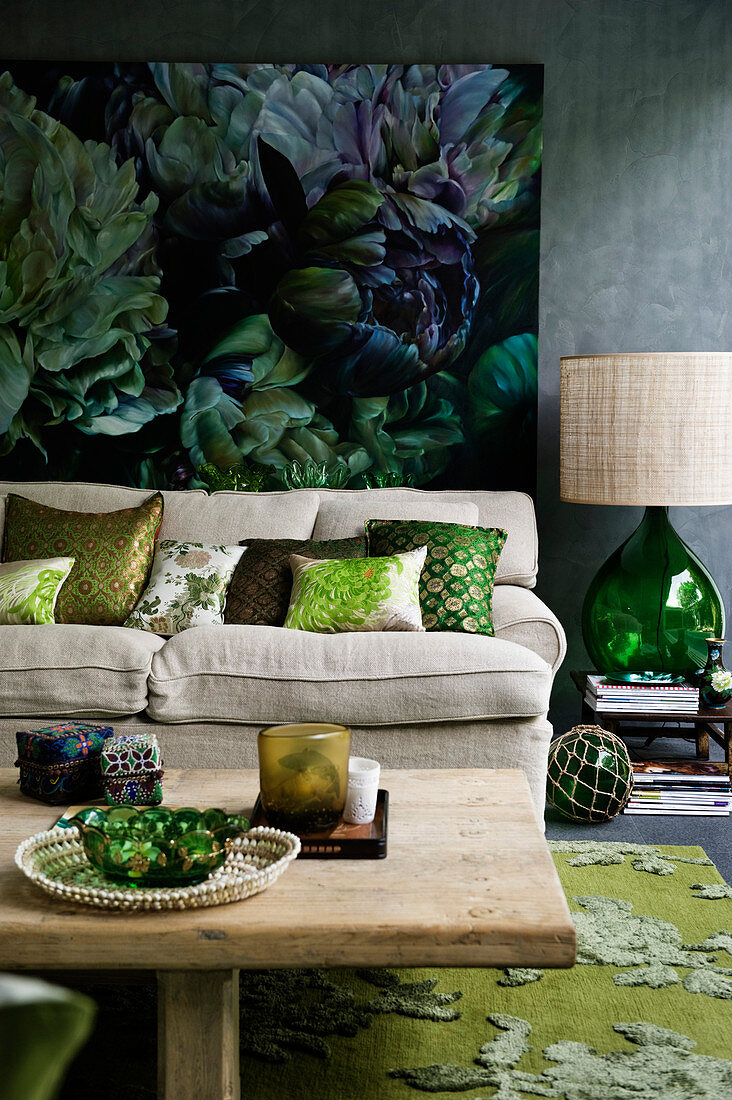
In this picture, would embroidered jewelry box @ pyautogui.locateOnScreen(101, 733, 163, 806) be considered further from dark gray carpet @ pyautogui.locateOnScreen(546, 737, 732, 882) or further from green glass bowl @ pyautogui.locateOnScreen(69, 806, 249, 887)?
dark gray carpet @ pyautogui.locateOnScreen(546, 737, 732, 882)

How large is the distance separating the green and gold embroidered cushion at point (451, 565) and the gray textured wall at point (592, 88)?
3.65ft

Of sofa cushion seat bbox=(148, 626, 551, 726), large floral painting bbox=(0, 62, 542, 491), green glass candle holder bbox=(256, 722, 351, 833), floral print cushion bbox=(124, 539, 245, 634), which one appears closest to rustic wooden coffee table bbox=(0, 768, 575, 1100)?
green glass candle holder bbox=(256, 722, 351, 833)

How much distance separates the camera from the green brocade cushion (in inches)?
115

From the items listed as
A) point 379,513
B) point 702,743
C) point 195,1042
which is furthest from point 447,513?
point 195,1042

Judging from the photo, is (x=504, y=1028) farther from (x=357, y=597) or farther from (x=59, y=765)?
(x=357, y=597)

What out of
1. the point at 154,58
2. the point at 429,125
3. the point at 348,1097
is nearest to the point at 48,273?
the point at 154,58

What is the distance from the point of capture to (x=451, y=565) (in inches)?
115

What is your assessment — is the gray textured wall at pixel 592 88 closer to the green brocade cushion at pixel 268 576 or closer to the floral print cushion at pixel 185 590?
the green brocade cushion at pixel 268 576

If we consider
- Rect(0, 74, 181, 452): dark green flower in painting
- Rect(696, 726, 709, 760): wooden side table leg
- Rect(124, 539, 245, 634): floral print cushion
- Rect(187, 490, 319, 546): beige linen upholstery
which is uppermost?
Rect(0, 74, 181, 452): dark green flower in painting

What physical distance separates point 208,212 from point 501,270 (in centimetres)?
109

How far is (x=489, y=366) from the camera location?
12.4ft

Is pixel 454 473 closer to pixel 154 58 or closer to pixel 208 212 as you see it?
pixel 208 212

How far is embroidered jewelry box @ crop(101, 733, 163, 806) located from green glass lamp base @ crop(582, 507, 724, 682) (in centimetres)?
188

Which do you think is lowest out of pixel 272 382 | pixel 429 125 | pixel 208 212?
pixel 272 382
